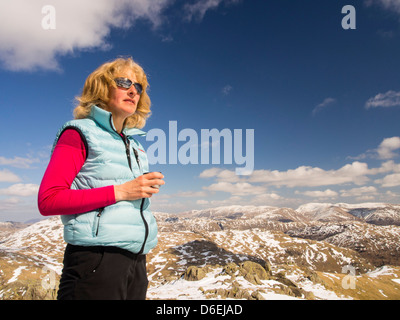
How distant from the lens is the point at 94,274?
3.05 meters

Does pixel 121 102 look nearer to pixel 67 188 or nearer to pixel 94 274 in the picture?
pixel 67 188

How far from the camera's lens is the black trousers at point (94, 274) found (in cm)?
302

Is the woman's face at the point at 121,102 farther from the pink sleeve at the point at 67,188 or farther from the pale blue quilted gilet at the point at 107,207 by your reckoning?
the pink sleeve at the point at 67,188

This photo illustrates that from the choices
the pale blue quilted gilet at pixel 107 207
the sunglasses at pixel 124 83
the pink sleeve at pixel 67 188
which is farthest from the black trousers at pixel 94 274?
the sunglasses at pixel 124 83

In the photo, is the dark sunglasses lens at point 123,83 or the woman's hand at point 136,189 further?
the dark sunglasses lens at point 123,83

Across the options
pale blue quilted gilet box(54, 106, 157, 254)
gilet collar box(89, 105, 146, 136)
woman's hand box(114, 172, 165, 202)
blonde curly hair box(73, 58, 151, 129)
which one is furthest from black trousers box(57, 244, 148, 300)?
blonde curly hair box(73, 58, 151, 129)

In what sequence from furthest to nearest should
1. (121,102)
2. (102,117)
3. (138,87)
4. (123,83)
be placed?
(138,87)
(123,83)
(121,102)
(102,117)

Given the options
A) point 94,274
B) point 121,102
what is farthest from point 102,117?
point 94,274

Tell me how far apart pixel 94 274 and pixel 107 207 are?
0.91 m

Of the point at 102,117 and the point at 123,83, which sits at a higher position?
the point at 123,83

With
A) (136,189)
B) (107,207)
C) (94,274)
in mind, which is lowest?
(94,274)
